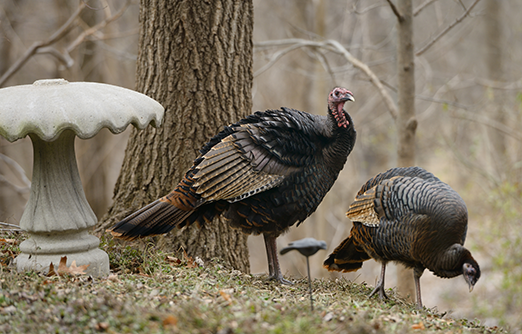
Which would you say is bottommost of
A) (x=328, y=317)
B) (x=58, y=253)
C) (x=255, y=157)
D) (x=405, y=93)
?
(x=328, y=317)

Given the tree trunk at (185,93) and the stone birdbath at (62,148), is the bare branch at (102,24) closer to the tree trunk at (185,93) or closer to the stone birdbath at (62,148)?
the tree trunk at (185,93)

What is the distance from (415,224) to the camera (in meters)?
3.91

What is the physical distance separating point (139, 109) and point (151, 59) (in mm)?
1429

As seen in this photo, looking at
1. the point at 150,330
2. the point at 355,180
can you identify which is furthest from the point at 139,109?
the point at 355,180

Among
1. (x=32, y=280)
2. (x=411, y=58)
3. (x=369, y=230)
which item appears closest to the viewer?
(x=32, y=280)

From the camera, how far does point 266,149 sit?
3.96 metres

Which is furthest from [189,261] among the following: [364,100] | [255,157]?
[364,100]

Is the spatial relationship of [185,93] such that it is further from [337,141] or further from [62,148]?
[337,141]

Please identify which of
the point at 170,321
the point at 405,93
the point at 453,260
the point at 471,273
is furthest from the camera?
the point at 405,93

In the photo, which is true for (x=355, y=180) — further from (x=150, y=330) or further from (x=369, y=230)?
(x=150, y=330)

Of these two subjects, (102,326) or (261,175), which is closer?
(102,326)

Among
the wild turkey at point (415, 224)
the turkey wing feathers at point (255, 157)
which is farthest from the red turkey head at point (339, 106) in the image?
the wild turkey at point (415, 224)

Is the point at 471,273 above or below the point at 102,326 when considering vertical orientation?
below

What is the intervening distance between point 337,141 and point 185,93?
5.36 ft
